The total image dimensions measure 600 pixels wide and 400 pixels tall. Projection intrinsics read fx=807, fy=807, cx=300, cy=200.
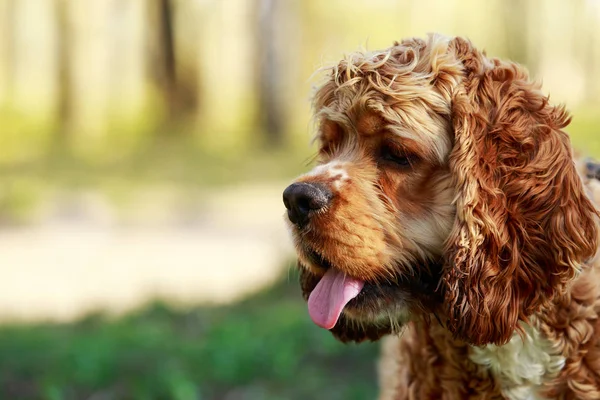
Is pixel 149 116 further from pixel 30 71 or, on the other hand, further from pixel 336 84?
pixel 336 84

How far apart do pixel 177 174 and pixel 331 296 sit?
1451 centimetres

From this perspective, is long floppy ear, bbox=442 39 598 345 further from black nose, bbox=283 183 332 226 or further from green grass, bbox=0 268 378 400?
green grass, bbox=0 268 378 400

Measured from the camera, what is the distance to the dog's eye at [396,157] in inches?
121

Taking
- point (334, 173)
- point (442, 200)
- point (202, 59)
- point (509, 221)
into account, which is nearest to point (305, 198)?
point (334, 173)

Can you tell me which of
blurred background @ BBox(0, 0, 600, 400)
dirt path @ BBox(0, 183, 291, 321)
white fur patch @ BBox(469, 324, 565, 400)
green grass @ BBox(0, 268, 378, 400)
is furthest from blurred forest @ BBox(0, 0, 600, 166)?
white fur patch @ BBox(469, 324, 565, 400)

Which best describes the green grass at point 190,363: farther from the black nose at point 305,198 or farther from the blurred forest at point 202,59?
the blurred forest at point 202,59

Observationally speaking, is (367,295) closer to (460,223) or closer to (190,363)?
(460,223)

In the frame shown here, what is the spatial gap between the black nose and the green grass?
214cm

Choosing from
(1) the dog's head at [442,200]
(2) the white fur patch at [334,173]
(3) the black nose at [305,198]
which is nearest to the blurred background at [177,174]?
(1) the dog's head at [442,200]

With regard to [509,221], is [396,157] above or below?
Answer: above

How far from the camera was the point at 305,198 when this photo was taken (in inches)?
119

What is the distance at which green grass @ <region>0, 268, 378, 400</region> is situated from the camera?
4945mm

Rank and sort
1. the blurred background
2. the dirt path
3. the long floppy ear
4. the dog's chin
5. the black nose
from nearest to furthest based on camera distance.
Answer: the long floppy ear < the black nose < the dog's chin < the blurred background < the dirt path

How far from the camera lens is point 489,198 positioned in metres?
2.92
